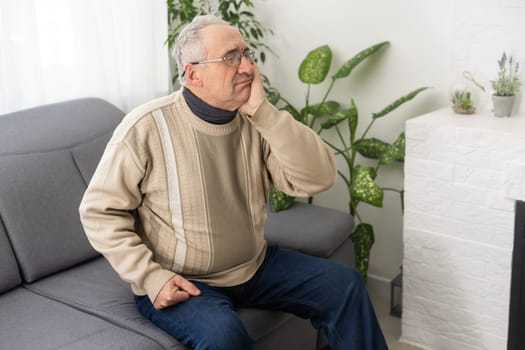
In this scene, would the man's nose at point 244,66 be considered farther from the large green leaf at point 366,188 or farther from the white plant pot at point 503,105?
the white plant pot at point 503,105

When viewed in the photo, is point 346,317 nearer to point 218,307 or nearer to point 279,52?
point 218,307

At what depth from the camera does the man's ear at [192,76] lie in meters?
1.88

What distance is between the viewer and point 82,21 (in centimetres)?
260

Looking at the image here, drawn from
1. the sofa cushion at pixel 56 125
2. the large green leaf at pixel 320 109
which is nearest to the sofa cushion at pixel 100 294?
the sofa cushion at pixel 56 125

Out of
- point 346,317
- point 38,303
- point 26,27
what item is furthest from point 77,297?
point 26,27

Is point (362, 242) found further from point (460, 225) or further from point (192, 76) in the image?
point (192, 76)

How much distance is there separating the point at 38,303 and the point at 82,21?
1.10 metres

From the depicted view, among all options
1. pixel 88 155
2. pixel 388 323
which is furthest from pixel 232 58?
pixel 388 323

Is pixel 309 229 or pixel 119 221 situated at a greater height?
pixel 119 221

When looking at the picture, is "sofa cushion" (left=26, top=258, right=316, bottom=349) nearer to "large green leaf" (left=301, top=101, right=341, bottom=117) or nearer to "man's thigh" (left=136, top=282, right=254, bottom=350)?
"man's thigh" (left=136, top=282, right=254, bottom=350)

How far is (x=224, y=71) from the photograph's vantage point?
72.7 inches

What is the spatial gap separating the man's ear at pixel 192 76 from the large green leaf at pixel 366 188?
0.85 metres

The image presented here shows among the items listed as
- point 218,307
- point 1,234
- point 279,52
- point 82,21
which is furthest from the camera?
point 279,52

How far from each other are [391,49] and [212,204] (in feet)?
3.76
